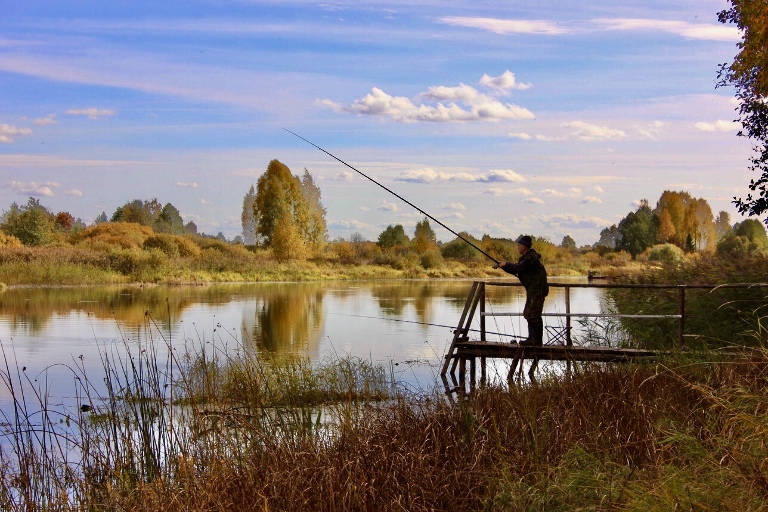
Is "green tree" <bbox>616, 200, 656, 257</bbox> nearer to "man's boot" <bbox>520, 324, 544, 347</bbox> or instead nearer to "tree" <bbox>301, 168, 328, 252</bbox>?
"tree" <bbox>301, 168, 328, 252</bbox>

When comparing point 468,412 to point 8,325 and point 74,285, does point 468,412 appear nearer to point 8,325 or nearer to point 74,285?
point 8,325

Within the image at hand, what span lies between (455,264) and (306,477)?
196ft

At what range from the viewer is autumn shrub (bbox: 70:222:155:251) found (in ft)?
168

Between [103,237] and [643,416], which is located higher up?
[103,237]

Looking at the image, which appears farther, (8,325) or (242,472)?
(8,325)

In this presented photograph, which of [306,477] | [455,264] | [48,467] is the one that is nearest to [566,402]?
[306,477]

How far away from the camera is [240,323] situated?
80.0 feet

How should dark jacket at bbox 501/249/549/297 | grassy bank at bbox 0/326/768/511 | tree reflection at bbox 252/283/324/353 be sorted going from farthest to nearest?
tree reflection at bbox 252/283/324/353 < dark jacket at bbox 501/249/549/297 < grassy bank at bbox 0/326/768/511

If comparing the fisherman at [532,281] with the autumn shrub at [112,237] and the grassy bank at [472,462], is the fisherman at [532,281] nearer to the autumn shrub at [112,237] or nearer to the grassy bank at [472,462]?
the grassy bank at [472,462]

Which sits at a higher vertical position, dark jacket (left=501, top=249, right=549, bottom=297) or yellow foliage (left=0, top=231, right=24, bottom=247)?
yellow foliage (left=0, top=231, right=24, bottom=247)

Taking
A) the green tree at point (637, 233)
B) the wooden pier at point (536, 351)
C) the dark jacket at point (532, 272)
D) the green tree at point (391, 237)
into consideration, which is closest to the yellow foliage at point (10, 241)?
the green tree at point (391, 237)

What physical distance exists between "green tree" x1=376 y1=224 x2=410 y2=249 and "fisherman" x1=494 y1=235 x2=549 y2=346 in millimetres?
62786

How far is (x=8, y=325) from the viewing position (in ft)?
76.6

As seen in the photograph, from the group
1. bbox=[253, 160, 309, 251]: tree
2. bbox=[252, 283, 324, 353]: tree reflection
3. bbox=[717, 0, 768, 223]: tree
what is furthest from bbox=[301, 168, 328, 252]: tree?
bbox=[717, 0, 768, 223]: tree
